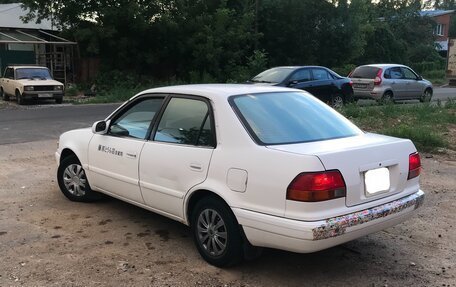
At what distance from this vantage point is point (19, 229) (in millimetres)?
5219

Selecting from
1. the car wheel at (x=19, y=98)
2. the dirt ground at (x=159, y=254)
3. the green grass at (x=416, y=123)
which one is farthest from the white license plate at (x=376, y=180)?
the car wheel at (x=19, y=98)

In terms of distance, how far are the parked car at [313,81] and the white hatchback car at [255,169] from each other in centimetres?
947

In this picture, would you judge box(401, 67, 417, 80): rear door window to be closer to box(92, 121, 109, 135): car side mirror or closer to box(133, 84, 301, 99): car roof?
box(133, 84, 301, 99): car roof

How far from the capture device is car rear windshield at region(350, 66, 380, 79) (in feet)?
60.3

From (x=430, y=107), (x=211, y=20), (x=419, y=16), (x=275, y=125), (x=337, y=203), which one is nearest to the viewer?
(x=337, y=203)

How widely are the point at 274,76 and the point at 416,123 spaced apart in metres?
4.64

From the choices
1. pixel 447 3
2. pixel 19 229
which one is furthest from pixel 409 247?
pixel 447 3

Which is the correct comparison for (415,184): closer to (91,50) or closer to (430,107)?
(430,107)

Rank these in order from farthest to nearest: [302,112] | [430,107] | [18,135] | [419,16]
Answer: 1. [419,16]
2. [430,107]
3. [18,135]
4. [302,112]

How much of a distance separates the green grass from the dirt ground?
3688 millimetres

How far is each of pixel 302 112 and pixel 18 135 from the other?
918cm

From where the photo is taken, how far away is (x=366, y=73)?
61.1 feet

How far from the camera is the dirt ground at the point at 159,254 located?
409 cm

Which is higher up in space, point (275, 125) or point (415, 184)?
point (275, 125)
